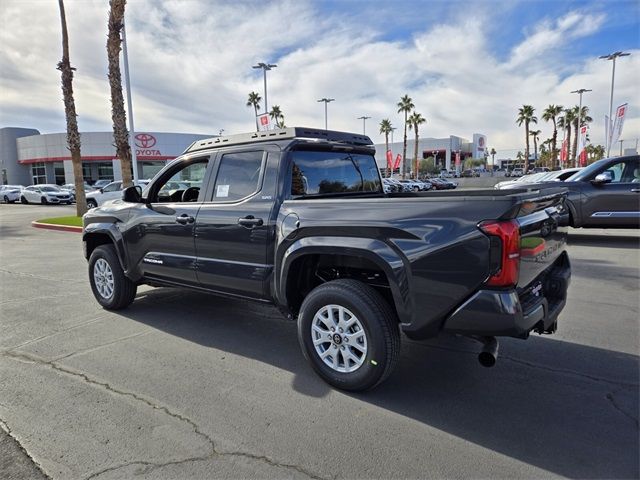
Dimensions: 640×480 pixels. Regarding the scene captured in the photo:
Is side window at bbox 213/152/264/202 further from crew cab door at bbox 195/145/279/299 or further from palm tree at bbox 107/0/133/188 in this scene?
palm tree at bbox 107/0/133/188

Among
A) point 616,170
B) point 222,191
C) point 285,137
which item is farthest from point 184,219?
point 616,170

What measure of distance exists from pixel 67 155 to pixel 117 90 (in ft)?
131

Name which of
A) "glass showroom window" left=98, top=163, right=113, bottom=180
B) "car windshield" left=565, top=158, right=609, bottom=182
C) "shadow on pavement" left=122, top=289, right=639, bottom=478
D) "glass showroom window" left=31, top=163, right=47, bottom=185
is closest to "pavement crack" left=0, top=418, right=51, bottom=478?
"shadow on pavement" left=122, top=289, right=639, bottom=478

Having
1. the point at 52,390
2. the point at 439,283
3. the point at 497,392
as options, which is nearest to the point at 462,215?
the point at 439,283

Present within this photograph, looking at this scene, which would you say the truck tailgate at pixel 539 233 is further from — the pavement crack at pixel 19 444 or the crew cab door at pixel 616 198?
the crew cab door at pixel 616 198

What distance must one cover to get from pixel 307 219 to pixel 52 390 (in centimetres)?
245

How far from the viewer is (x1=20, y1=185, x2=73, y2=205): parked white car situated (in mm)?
30250

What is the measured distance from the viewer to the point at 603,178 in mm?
9148

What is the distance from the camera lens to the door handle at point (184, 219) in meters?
4.36

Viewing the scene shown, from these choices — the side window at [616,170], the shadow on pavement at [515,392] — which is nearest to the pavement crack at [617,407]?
the shadow on pavement at [515,392]

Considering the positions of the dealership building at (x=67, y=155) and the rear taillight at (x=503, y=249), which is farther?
the dealership building at (x=67, y=155)

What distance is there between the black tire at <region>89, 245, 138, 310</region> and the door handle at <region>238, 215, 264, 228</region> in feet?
7.44

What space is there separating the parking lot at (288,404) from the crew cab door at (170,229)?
0.68 metres

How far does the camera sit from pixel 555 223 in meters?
3.30
